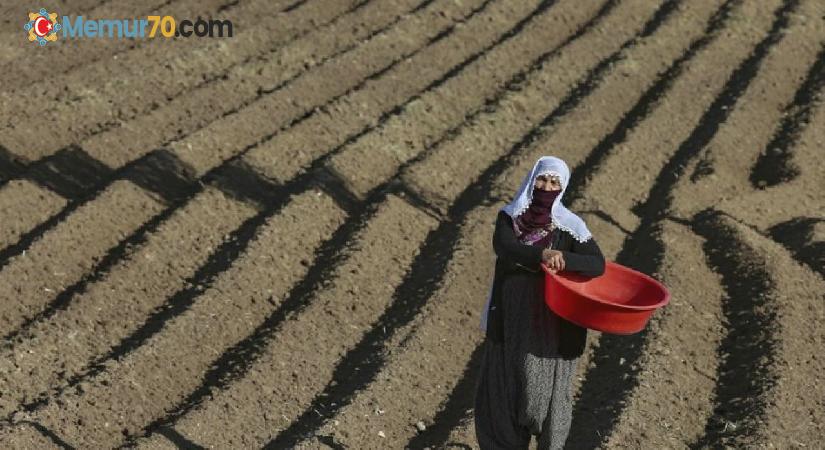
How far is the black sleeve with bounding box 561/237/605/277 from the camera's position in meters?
4.30

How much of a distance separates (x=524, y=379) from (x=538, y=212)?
0.56m

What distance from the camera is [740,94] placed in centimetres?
994

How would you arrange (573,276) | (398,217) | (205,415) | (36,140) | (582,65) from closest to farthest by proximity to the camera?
(573,276) < (205,415) < (398,217) < (36,140) < (582,65)

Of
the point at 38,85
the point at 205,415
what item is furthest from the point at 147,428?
the point at 38,85

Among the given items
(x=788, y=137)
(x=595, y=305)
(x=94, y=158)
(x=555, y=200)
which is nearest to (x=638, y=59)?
(x=788, y=137)

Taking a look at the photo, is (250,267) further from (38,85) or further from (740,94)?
(740,94)

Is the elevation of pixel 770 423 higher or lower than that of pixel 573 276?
lower

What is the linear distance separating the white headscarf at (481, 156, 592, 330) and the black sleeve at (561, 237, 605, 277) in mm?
25

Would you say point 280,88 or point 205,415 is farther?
point 280,88

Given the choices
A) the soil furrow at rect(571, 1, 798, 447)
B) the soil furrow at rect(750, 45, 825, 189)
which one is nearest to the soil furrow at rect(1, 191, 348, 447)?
the soil furrow at rect(571, 1, 798, 447)

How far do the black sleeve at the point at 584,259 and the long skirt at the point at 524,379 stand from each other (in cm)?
13

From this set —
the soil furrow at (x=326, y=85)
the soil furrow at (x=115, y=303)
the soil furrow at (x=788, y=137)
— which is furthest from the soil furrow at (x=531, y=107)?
the soil furrow at (x=788, y=137)

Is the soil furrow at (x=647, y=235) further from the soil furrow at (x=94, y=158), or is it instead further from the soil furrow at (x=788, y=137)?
the soil furrow at (x=94, y=158)

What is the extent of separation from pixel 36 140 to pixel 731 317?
454 cm
